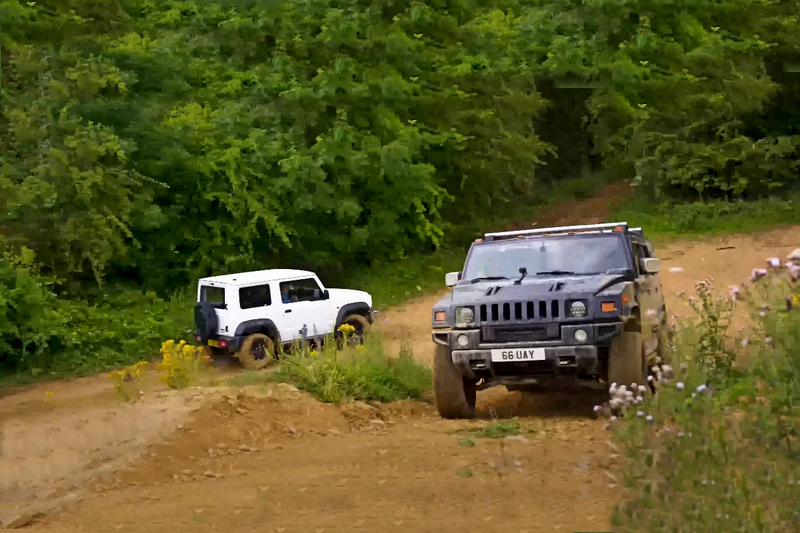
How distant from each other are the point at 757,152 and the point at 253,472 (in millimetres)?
23627

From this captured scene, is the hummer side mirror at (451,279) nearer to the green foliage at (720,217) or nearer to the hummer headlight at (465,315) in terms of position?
the hummer headlight at (465,315)

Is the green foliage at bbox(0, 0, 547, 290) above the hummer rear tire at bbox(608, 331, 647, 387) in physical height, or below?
above

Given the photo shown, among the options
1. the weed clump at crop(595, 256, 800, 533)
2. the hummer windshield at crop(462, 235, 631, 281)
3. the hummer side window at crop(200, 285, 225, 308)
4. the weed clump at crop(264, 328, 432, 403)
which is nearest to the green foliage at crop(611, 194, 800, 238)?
the hummer side window at crop(200, 285, 225, 308)

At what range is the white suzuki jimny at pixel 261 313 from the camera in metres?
14.9

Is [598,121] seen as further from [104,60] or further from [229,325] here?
[229,325]

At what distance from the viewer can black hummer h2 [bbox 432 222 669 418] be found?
8.26m

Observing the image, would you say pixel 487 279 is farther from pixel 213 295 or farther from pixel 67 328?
pixel 67 328

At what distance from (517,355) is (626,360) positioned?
37.8 inches

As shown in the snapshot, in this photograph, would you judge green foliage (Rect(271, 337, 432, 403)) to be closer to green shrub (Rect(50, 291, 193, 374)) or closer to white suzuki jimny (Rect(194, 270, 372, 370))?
white suzuki jimny (Rect(194, 270, 372, 370))

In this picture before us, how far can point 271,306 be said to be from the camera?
50.0ft

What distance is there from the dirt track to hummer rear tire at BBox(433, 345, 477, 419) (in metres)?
0.26

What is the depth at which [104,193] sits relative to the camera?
1791 cm

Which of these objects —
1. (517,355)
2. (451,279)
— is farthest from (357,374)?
(517,355)

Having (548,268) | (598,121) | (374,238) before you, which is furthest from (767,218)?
(548,268)
